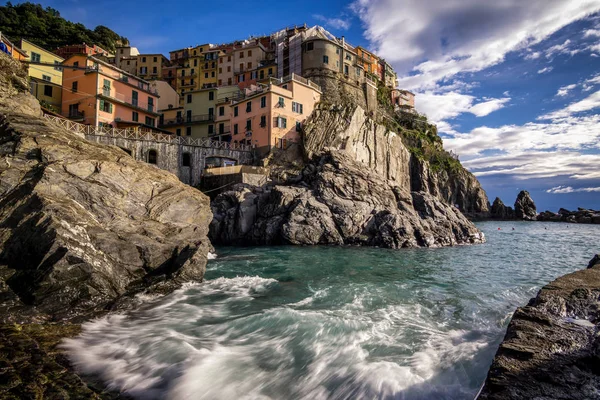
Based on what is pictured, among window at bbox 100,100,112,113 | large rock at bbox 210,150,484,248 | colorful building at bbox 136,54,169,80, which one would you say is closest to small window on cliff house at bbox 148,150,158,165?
window at bbox 100,100,112,113

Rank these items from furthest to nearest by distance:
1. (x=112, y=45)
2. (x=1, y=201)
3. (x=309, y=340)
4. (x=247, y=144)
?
(x=112, y=45), (x=247, y=144), (x=1, y=201), (x=309, y=340)

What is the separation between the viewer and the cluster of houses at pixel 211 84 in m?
42.7

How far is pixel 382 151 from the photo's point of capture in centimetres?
5566

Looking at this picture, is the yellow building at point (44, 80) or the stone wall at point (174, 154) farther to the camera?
the yellow building at point (44, 80)

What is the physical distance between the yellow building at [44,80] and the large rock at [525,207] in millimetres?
101812

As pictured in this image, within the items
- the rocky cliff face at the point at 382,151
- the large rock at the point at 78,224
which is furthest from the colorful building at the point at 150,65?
the large rock at the point at 78,224

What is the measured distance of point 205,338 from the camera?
7.65m

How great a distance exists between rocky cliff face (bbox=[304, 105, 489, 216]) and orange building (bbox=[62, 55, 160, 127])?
25045mm

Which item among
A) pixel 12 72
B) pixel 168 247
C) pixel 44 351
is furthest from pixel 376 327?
pixel 12 72

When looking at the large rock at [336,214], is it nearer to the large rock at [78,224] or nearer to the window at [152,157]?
the large rock at [78,224]

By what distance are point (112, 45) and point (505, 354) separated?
370 feet

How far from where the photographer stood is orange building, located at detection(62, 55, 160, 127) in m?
41.2

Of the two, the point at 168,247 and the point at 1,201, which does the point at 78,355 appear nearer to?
the point at 168,247

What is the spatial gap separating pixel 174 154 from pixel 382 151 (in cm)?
3415
